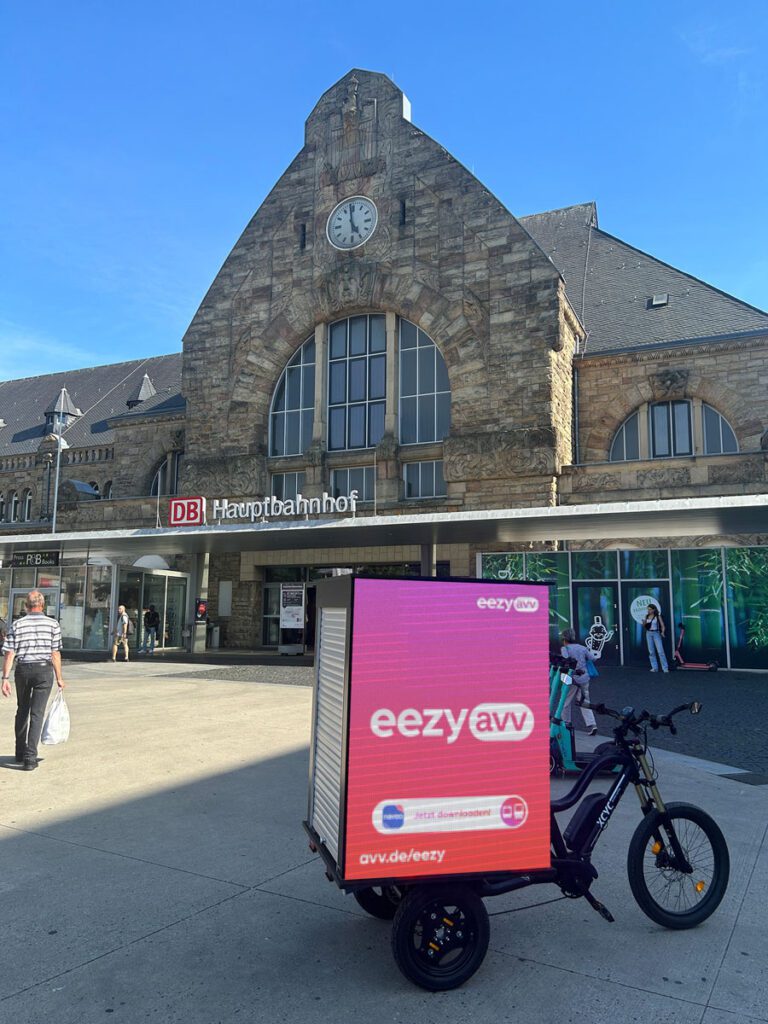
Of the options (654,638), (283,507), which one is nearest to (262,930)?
(654,638)

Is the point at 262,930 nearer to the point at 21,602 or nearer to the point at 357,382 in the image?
the point at 357,382

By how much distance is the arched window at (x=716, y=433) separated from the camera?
79.7ft

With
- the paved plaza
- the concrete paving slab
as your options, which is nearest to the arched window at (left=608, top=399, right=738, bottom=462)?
the paved plaza

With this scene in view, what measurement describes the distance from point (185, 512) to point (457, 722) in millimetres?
23063

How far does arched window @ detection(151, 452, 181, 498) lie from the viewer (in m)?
33.7

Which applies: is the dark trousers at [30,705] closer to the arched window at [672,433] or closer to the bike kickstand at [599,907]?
the bike kickstand at [599,907]

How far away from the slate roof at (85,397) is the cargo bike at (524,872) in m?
34.2

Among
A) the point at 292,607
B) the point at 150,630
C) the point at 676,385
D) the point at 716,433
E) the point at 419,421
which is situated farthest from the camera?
the point at 419,421

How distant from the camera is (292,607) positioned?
25781mm

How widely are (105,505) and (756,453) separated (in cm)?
2385

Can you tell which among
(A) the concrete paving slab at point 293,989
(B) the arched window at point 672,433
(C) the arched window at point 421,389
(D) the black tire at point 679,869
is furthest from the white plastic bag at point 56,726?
(B) the arched window at point 672,433

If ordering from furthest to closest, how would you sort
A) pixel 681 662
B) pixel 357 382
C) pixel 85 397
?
pixel 85 397
pixel 357 382
pixel 681 662

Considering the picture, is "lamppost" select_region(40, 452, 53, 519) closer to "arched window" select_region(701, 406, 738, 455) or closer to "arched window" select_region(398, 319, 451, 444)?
"arched window" select_region(398, 319, 451, 444)

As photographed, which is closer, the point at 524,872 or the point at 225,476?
the point at 524,872
